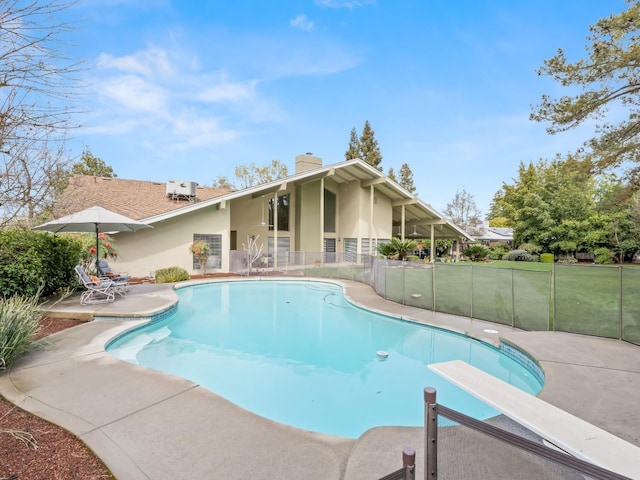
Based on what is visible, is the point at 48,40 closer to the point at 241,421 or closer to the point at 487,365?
the point at 241,421

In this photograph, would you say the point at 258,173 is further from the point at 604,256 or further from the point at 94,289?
the point at 604,256

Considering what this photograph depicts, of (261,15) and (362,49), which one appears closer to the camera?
(261,15)

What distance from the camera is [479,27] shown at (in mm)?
12492

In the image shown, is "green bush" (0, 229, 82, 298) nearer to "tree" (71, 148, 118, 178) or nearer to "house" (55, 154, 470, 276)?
"house" (55, 154, 470, 276)

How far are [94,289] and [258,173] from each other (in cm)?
3537

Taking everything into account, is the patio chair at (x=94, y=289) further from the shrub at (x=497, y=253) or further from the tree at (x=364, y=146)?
the tree at (x=364, y=146)

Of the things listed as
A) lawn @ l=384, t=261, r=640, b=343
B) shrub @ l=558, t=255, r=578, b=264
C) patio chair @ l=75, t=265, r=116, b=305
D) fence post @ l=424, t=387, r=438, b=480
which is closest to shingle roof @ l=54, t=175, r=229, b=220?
patio chair @ l=75, t=265, r=116, b=305

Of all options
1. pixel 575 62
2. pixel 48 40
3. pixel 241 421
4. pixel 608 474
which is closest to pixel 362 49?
pixel 575 62

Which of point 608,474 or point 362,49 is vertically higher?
point 362,49

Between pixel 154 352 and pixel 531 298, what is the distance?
803cm

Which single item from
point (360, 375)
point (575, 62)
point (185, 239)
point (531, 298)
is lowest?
point (360, 375)

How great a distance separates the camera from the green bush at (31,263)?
7.57 m

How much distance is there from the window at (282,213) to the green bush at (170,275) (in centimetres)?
815

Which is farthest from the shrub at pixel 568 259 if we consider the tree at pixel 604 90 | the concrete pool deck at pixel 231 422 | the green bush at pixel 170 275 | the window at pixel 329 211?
the green bush at pixel 170 275
